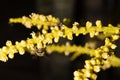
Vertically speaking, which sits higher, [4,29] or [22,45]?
[4,29]

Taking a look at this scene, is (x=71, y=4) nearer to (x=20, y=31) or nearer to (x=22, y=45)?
(x=20, y=31)

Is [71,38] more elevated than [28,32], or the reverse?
[28,32]

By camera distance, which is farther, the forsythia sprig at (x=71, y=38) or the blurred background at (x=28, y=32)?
the blurred background at (x=28, y=32)

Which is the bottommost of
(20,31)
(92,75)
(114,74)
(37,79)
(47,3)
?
(92,75)

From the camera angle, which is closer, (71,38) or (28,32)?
(71,38)

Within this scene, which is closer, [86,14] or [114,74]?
[114,74]

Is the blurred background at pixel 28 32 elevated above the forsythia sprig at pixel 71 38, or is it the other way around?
the blurred background at pixel 28 32

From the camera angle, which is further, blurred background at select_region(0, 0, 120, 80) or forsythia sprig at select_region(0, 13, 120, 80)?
blurred background at select_region(0, 0, 120, 80)

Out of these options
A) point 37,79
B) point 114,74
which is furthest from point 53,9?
point 114,74
